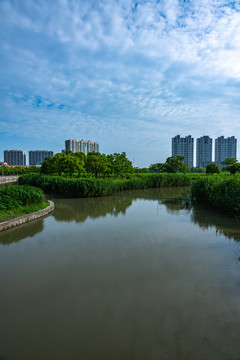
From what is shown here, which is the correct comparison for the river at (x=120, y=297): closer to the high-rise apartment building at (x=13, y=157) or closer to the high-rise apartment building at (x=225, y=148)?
the high-rise apartment building at (x=225, y=148)

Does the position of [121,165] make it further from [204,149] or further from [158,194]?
[204,149]

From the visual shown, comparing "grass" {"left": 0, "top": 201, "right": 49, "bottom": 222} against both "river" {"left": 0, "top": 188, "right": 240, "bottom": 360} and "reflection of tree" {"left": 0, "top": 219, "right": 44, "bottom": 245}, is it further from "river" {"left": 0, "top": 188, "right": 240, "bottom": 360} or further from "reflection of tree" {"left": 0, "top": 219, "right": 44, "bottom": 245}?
"river" {"left": 0, "top": 188, "right": 240, "bottom": 360}

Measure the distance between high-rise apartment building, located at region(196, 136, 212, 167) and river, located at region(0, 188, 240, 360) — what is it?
9486 cm

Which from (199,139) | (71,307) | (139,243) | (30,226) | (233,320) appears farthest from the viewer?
(199,139)

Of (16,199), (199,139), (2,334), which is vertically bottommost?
(2,334)

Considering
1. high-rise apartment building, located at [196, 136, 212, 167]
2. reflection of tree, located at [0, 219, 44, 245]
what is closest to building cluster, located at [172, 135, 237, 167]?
high-rise apartment building, located at [196, 136, 212, 167]

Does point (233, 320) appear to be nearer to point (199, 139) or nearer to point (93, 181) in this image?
point (93, 181)

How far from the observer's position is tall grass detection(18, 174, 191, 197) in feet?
56.4

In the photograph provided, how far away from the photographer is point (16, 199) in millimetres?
9609

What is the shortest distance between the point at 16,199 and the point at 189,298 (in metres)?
8.22

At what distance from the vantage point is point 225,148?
3711 inches

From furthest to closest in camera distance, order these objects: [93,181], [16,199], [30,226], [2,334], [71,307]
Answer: [93,181] < [16,199] < [30,226] < [71,307] < [2,334]

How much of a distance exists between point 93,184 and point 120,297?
45.2 ft

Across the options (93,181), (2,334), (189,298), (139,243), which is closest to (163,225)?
(139,243)
